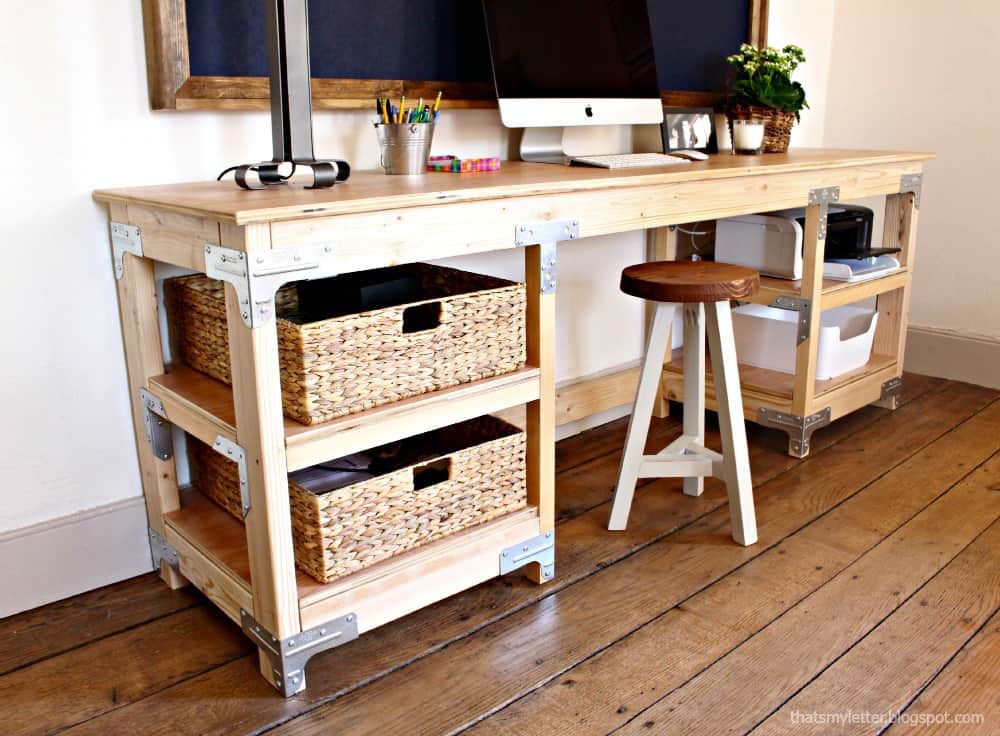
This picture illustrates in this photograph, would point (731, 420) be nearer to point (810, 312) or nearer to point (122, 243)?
point (810, 312)

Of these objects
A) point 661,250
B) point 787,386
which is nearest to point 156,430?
point 661,250

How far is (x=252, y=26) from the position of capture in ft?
6.07

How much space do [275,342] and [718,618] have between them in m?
1.00

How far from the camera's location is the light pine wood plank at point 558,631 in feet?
4.88

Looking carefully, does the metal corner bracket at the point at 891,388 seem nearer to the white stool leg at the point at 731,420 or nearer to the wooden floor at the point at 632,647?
the wooden floor at the point at 632,647

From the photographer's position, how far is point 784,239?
8.64 feet

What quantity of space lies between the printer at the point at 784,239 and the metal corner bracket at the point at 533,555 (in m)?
1.25

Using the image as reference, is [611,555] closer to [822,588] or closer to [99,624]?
[822,588]

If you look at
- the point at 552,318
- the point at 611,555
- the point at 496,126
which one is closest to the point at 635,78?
the point at 496,126

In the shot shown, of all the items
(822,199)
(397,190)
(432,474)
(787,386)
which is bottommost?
(787,386)

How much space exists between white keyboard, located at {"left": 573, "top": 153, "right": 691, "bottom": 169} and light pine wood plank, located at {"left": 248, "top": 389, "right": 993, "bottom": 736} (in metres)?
0.83

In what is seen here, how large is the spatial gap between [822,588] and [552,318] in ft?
2.61

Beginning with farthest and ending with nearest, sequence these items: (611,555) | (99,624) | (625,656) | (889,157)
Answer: (889,157), (611,555), (99,624), (625,656)

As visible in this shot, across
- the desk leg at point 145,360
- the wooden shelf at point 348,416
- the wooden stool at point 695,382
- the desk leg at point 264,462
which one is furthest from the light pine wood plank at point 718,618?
the desk leg at point 145,360
